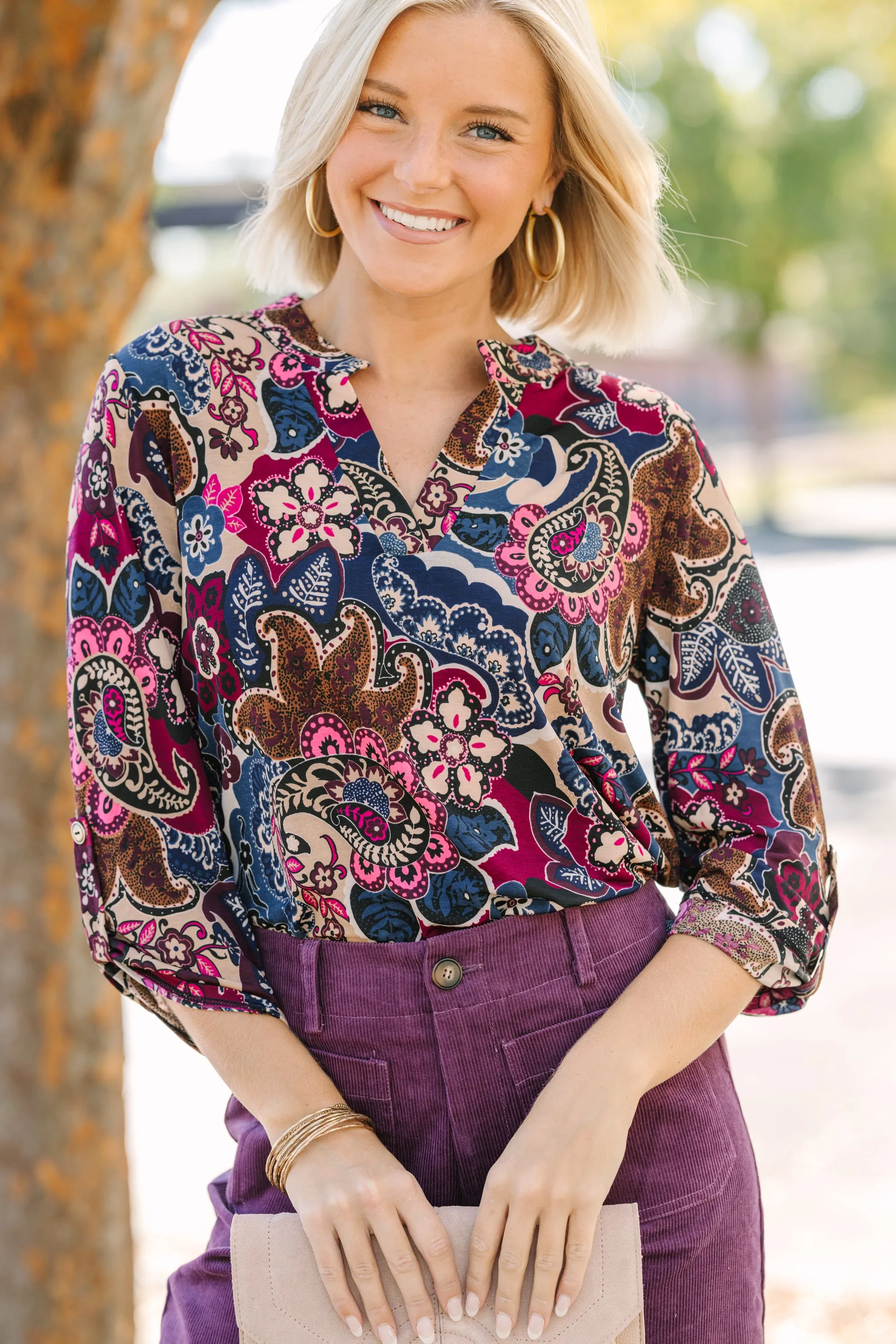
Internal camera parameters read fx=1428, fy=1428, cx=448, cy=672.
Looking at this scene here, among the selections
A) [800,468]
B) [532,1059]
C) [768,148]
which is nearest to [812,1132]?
[532,1059]

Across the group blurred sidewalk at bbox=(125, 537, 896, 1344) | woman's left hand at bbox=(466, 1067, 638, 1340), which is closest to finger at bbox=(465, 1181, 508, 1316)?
woman's left hand at bbox=(466, 1067, 638, 1340)

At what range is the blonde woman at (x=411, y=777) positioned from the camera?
1499mm

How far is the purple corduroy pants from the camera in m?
1.54

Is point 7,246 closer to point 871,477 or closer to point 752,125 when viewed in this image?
point 752,125

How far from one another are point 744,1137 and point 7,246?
1.72 m

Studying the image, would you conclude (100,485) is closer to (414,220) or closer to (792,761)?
(414,220)

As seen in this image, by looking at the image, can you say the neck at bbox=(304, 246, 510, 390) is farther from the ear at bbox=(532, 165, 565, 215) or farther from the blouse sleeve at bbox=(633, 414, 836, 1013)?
the blouse sleeve at bbox=(633, 414, 836, 1013)

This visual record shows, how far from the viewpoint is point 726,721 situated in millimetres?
1732

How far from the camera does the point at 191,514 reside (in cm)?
153

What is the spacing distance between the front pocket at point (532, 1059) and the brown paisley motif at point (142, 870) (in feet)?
1.27

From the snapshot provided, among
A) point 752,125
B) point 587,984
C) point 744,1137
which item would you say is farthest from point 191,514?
point 752,125

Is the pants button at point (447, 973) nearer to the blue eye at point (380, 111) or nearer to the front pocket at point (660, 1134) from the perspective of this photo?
the front pocket at point (660, 1134)

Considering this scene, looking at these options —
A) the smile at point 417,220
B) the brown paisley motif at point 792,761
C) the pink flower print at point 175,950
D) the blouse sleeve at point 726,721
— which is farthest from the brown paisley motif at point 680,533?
the pink flower print at point 175,950

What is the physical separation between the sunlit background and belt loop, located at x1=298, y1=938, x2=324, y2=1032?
98cm
